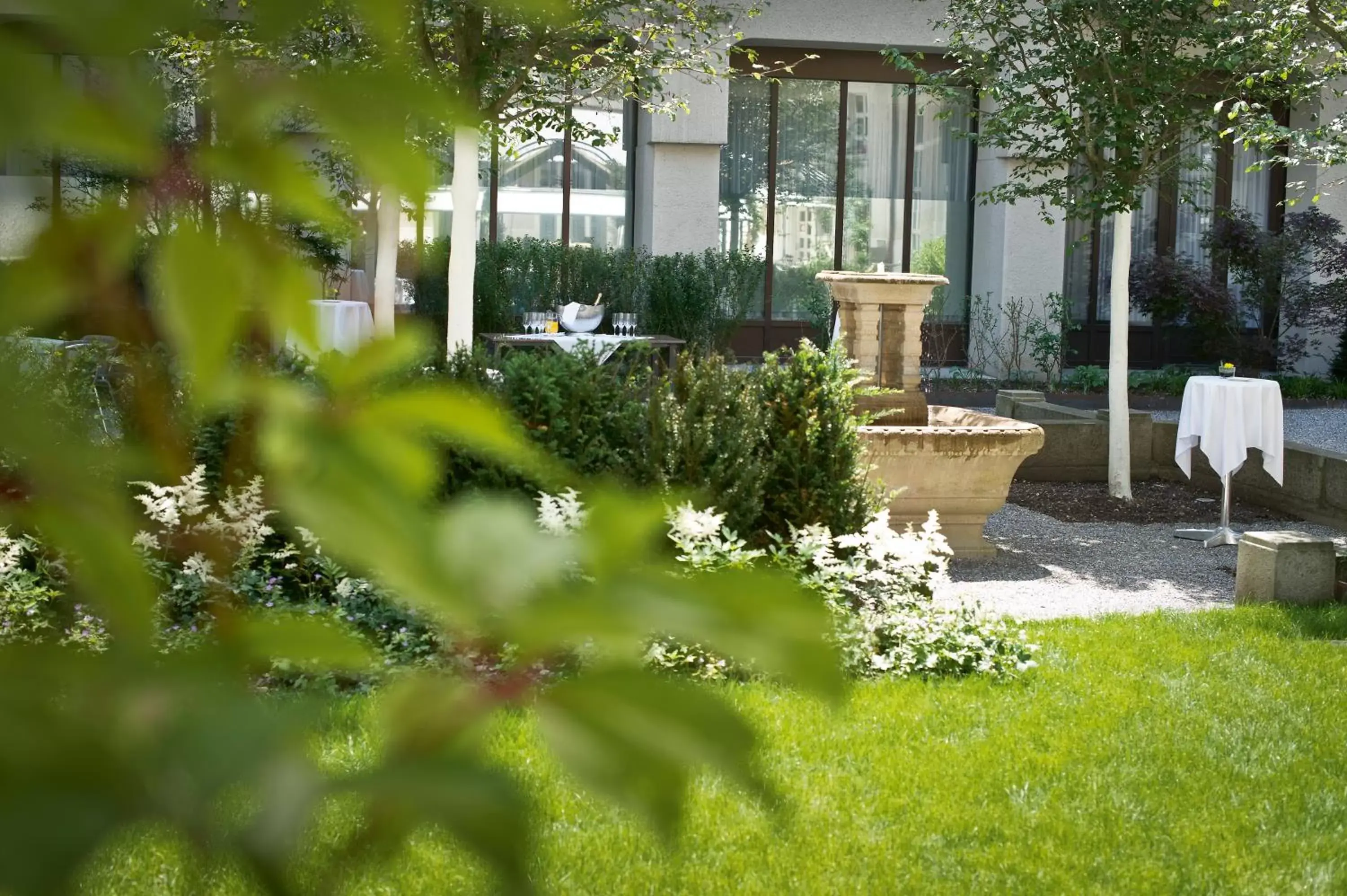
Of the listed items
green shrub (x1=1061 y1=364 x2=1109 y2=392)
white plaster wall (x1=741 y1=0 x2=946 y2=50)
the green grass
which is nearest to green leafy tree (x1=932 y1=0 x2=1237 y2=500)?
the green grass

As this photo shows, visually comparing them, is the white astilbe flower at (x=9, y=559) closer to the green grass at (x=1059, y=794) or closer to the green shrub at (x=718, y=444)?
the green grass at (x=1059, y=794)

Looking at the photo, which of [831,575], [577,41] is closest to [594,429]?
[831,575]

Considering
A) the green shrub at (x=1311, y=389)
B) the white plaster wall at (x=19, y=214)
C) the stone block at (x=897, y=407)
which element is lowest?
the stone block at (x=897, y=407)

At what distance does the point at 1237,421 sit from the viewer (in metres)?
10.2

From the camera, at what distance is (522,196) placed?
2075 centimetres

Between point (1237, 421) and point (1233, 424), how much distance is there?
0.10ft

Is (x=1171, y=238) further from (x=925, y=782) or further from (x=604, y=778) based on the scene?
(x=604, y=778)

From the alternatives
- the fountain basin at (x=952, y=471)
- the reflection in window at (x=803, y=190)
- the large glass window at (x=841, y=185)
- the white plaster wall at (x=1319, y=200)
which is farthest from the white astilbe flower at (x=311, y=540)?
the white plaster wall at (x=1319, y=200)

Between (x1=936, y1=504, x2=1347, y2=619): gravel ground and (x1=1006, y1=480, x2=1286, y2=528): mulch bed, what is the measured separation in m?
0.20

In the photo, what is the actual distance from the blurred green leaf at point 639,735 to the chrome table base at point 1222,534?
10.0 metres

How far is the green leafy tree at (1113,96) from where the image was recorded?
→ 11695mm

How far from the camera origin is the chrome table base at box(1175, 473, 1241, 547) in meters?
9.91

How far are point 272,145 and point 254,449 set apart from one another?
0.12 m

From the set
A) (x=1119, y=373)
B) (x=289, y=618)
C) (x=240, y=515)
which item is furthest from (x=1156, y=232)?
(x=289, y=618)
